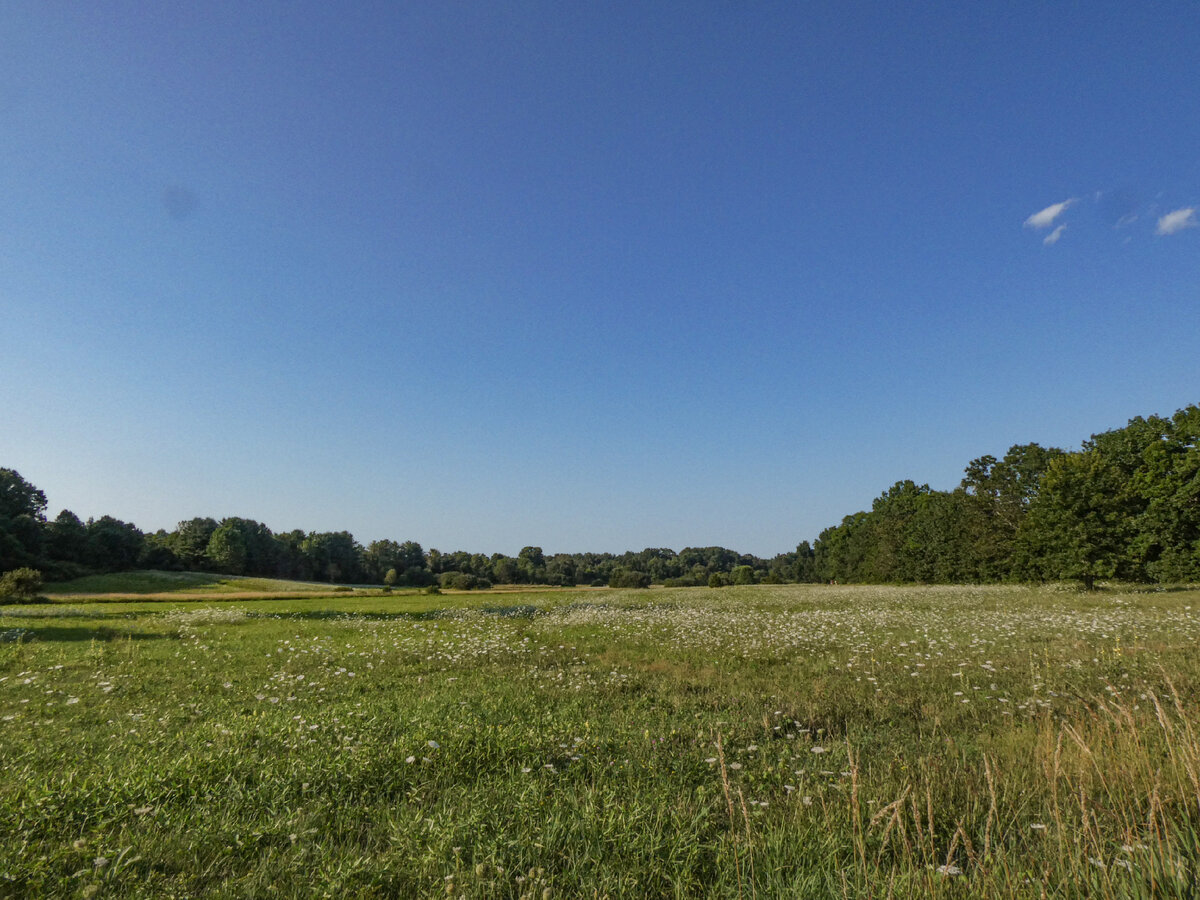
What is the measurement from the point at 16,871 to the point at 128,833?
719 millimetres

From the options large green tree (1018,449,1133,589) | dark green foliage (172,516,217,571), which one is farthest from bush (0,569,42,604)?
large green tree (1018,449,1133,589)

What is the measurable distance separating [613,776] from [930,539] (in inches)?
2941

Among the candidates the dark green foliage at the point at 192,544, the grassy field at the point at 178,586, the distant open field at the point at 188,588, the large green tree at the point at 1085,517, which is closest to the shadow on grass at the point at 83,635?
the distant open field at the point at 188,588

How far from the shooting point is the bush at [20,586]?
3403cm

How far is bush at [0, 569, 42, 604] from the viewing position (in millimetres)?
34031

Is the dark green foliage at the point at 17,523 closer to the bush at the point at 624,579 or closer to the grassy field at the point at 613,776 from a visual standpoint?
the grassy field at the point at 613,776

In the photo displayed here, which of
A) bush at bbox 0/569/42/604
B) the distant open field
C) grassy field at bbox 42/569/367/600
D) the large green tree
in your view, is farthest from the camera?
grassy field at bbox 42/569/367/600

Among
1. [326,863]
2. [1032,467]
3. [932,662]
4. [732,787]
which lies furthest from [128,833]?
[1032,467]

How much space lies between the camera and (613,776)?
541 centimetres

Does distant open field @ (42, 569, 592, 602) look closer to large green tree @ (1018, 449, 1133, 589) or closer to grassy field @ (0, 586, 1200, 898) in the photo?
grassy field @ (0, 586, 1200, 898)

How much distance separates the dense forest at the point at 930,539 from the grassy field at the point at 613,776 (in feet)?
111

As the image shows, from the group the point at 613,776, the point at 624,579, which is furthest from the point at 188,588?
the point at 613,776

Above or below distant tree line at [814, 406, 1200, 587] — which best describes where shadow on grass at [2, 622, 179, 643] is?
below

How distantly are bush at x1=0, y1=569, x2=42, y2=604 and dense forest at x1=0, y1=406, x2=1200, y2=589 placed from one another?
18245 millimetres
